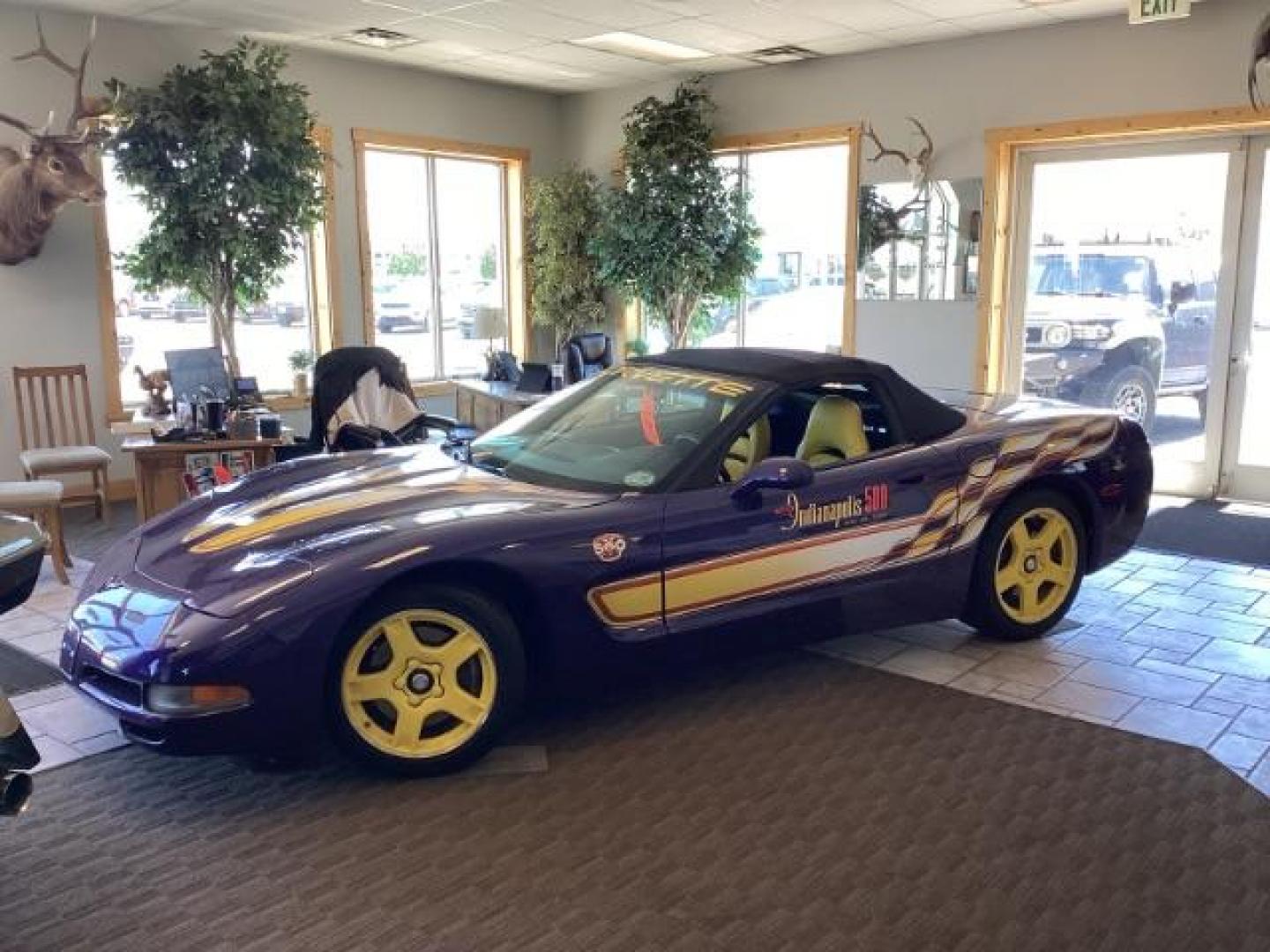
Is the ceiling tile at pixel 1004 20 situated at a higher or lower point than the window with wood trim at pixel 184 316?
higher

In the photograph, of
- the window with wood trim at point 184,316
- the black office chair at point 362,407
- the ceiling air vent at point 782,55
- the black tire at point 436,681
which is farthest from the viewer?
the ceiling air vent at point 782,55

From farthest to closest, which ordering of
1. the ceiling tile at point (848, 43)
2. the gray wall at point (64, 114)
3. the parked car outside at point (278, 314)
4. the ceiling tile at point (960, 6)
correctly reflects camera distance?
the parked car outside at point (278, 314), the ceiling tile at point (848, 43), the gray wall at point (64, 114), the ceiling tile at point (960, 6)

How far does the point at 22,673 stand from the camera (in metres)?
3.81

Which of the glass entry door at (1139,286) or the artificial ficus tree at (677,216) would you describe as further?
the artificial ficus tree at (677,216)

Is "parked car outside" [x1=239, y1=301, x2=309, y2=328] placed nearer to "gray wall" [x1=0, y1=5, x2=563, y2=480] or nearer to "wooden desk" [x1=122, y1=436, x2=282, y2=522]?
"gray wall" [x1=0, y1=5, x2=563, y2=480]

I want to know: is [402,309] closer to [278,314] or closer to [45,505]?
[278,314]

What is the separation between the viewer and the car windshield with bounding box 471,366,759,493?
3.35 metres

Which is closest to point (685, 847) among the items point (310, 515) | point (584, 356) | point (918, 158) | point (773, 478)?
point (773, 478)

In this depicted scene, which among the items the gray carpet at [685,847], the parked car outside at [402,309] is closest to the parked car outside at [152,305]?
Answer: the parked car outside at [402,309]

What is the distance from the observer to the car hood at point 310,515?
2.83 metres

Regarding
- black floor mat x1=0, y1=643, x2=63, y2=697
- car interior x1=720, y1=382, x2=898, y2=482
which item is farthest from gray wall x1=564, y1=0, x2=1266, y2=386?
black floor mat x1=0, y1=643, x2=63, y2=697

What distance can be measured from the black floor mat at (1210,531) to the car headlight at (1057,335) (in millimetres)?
1285

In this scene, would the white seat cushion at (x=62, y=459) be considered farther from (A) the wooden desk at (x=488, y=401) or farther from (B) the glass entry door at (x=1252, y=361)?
(B) the glass entry door at (x=1252, y=361)

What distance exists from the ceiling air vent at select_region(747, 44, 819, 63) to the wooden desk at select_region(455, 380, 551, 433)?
3035 mm
